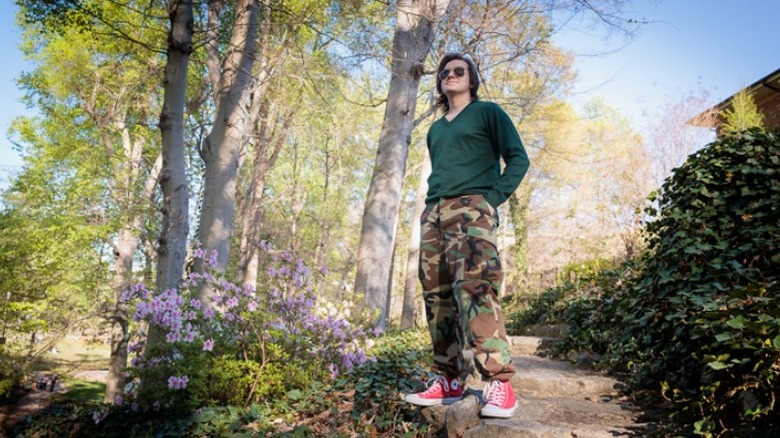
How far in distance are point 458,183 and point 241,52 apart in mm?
5670

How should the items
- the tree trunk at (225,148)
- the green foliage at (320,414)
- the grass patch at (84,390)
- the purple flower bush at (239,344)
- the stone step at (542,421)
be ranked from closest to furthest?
the stone step at (542,421)
the green foliage at (320,414)
the purple flower bush at (239,344)
the tree trunk at (225,148)
the grass patch at (84,390)

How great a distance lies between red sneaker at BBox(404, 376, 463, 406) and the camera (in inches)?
121

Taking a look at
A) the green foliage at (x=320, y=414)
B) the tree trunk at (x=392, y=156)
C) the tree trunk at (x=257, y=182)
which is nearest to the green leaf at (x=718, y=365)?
the green foliage at (x=320, y=414)

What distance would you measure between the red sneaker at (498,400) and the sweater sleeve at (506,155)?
0.96 metres

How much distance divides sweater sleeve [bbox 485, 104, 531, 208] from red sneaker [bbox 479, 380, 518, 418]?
37.6 inches

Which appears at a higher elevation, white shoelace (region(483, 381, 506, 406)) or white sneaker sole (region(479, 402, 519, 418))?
white shoelace (region(483, 381, 506, 406))

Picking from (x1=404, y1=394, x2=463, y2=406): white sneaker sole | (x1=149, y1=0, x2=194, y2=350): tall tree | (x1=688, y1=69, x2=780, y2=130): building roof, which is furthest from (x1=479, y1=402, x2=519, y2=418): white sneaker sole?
(x1=688, y1=69, x2=780, y2=130): building roof

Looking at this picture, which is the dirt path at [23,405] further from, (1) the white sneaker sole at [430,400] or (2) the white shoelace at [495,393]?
(2) the white shoelace at [495,393]

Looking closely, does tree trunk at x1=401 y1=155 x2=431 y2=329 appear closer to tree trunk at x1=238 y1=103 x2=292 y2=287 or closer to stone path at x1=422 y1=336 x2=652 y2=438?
tree trunk at x1=238 y1=103 x2=292 y2=287

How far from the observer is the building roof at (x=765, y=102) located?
11867mm

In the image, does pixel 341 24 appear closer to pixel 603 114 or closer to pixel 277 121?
pixel 277 121

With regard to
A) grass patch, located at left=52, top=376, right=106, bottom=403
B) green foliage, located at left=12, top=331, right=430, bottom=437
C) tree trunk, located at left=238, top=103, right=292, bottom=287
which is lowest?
grass patch, located at left=52, top=376, right=106, bottom=403

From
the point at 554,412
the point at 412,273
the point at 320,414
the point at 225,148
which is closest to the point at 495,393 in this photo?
the point at 554,412

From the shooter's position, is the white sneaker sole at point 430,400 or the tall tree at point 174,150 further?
the tall tree at point 174,150
